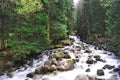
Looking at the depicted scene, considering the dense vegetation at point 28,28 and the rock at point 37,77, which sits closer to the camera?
the rock at point 37,77

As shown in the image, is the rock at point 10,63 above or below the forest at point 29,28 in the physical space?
below

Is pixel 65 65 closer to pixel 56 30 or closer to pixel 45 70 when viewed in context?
pixel 45 70

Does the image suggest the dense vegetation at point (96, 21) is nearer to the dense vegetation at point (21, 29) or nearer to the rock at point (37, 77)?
the dense vegetation at point (21, 29)

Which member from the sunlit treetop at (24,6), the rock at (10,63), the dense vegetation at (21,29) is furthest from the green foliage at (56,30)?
the rock at (10,63)

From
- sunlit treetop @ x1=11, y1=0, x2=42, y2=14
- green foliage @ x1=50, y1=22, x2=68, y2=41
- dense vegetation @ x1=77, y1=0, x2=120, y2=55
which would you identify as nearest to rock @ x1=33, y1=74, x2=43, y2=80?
sunlit treetop @ x1=11, y1=0, x2=42, y2=14

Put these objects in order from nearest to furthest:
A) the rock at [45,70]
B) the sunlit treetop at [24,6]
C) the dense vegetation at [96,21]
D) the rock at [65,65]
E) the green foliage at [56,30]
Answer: the rock at [45,70]
the rock at [65,65]
the sunlit treetop at [24,6]
the green foliage at [56,30]
the dense vegetation at [96,21]

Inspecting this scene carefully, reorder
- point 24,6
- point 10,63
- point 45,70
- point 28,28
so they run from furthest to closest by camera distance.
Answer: point 28,28
point 24,6
point 10,63
point 45,70

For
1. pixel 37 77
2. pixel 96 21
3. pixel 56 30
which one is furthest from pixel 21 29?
pixel 96 21

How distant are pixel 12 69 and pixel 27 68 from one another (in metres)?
1.35

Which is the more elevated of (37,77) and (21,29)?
(21,29)

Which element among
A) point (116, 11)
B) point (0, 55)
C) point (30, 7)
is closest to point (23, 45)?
point (0, 55)

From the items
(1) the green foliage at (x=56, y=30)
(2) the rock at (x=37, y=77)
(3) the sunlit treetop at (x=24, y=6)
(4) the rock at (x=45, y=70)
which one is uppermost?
(3) the sunlit treetop at (x=24, y=6)

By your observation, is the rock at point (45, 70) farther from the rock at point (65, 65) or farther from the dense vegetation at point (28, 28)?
the dense vegetation at point (28, 28)

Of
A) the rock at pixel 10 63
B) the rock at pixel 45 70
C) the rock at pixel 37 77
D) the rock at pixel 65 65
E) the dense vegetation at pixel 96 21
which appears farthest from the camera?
the dense vegetation at pixel 96 21
